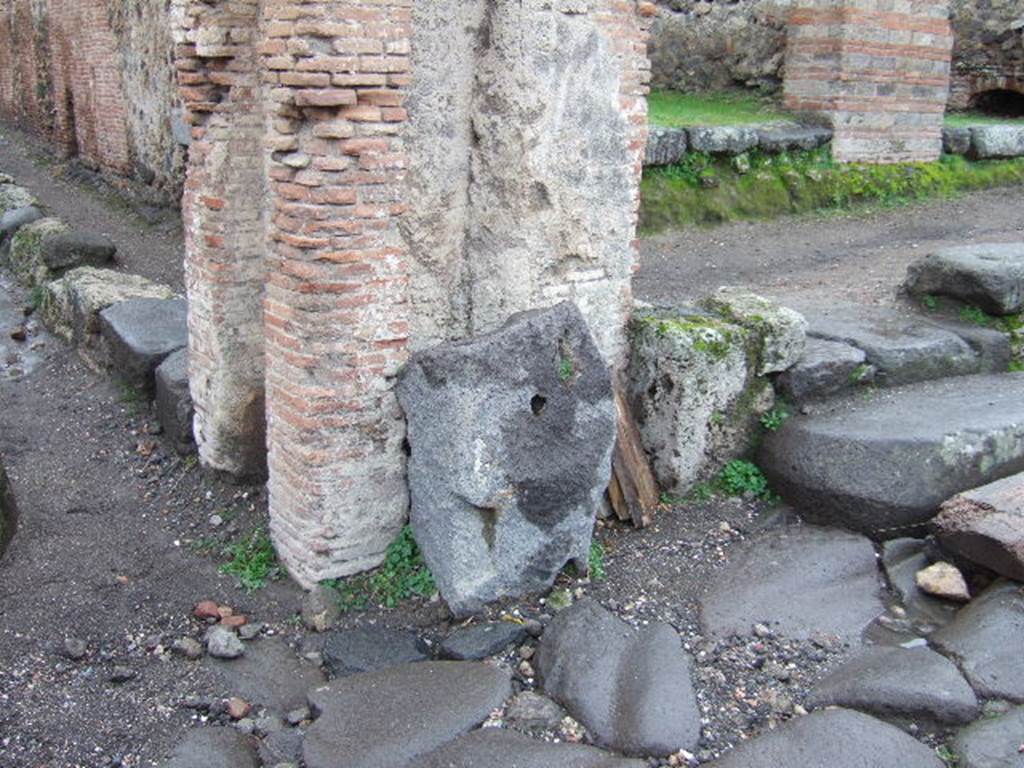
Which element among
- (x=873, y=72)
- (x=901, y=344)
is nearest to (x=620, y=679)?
(x=901, y=344)

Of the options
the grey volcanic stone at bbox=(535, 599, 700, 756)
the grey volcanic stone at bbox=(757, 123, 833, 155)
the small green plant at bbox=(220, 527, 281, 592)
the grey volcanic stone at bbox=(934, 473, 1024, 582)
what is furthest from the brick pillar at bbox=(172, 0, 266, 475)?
the grey volcanic stone at bbox=(757, 123, 833, 155)

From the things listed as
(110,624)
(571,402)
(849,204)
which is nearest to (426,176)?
(571,402)

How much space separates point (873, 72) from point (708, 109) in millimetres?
1630

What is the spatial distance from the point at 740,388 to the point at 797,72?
6131 millimetres

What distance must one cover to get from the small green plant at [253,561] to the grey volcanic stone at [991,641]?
2.84 meters

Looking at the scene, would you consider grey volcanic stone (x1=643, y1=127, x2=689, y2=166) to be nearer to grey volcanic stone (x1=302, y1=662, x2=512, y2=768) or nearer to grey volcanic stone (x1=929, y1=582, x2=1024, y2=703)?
grey volcanic stone (x1=929, y1=582, x2=1024, y2=703)

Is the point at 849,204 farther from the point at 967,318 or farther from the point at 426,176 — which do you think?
the point at 426,176

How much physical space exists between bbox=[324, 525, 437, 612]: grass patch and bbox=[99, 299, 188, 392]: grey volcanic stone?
2.35 m

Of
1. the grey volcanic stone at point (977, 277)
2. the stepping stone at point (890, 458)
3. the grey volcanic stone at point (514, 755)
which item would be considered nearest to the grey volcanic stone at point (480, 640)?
the grey volcanic stone at point (514, 755)

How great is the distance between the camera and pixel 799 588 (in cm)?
457

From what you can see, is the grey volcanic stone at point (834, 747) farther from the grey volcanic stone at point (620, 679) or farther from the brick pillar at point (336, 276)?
the brick pillar at point (336, 276)

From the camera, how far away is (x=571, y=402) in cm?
439

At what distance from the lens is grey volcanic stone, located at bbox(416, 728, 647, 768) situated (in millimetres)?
3482

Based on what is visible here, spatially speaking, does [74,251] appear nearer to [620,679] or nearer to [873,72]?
[620,679]
